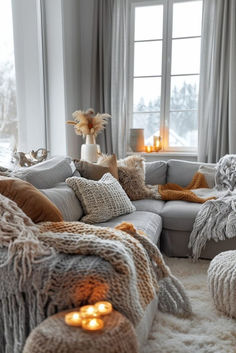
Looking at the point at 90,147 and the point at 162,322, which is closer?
the point at 162,322

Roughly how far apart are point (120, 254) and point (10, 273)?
0.35m

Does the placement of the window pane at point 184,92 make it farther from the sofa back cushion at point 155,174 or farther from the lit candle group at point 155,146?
the sofa back cushion at point 155,174

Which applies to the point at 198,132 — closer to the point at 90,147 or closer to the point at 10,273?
the point at 90,147

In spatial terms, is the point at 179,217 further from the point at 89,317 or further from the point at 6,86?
the point at 6,86

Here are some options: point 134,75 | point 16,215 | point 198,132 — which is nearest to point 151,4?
point 134,75

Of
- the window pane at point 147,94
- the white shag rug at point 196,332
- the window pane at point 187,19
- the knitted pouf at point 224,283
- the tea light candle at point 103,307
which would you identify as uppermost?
the window pane at point 187,19

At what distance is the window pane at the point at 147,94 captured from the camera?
4055mm

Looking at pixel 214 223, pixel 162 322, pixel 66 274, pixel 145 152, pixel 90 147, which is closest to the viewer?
pixel 66 274

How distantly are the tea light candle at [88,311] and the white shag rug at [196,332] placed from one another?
2.09ft

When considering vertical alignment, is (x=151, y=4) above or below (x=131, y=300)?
above

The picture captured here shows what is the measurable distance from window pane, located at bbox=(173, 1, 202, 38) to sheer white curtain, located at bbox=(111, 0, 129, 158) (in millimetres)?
653

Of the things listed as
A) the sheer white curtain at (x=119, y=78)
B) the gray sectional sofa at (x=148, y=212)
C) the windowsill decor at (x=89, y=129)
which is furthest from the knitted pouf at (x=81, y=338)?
the sheer white curtain at (x=119, y=78)

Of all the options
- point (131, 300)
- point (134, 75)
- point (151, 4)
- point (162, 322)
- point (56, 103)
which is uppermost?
point (151, 4)

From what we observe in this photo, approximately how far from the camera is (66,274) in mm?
893
